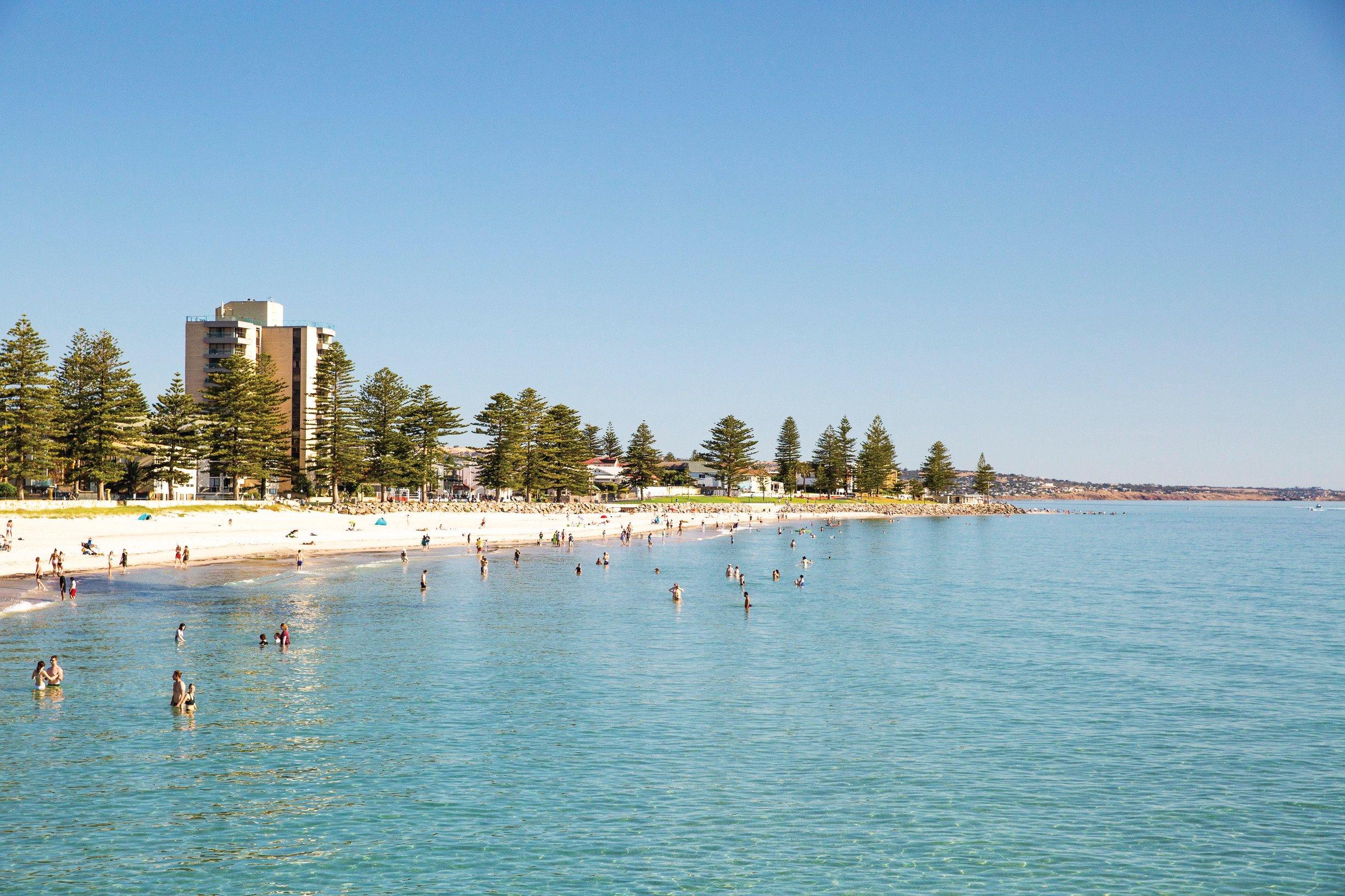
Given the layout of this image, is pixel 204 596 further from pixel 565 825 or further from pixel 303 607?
pixel 565 825

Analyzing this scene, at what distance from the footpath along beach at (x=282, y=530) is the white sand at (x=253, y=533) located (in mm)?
108

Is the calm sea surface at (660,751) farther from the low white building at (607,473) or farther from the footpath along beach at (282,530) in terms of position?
the low white building at (607,473)

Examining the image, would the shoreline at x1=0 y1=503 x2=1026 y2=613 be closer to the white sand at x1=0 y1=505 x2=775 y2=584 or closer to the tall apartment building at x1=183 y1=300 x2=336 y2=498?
the white sand at x1=0 y1=505 x2=775 y2=584

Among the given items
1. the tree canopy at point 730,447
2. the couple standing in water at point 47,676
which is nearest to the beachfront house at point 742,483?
the tree canopy at point 730,447

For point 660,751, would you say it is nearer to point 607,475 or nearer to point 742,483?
point 607,475

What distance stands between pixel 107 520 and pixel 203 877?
207 ft

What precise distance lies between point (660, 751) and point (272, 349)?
343 feet

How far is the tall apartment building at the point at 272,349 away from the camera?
11169 centimetres

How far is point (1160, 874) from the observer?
57.3 ft

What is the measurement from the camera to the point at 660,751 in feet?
78.7

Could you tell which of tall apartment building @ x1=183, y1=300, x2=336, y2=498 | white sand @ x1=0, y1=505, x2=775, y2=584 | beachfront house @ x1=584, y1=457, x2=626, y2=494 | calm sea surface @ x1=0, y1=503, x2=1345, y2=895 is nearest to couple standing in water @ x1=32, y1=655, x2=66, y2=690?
calm sea surface @ x1=0, y1=503, x2=1345, y2=895

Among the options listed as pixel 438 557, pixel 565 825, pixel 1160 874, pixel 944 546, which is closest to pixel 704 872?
pixel 565 825

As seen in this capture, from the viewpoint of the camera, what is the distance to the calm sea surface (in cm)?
1750

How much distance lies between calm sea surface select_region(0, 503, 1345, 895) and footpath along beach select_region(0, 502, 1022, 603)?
11471mm
